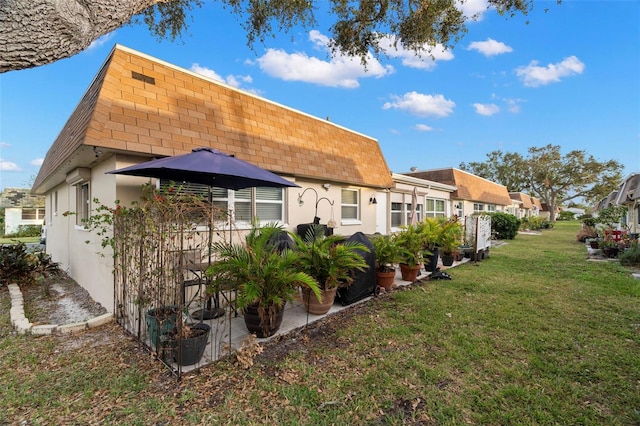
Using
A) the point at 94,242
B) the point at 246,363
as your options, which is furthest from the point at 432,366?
the point at 94,242

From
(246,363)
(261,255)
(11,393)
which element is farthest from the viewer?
(261,255)

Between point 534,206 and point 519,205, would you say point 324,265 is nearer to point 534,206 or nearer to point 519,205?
point 519,205

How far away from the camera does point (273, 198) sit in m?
7.32

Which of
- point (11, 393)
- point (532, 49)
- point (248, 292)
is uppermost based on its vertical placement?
point (532, 49)

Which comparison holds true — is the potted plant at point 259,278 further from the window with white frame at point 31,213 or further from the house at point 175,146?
the window with white frame at point 31,213

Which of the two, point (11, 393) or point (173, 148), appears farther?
point (173, 148)

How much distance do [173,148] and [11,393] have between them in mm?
3782

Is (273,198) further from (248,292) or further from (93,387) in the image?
(93,387)

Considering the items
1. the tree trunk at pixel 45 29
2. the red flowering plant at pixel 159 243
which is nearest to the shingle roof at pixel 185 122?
the red flowering plant at pixel 159 243

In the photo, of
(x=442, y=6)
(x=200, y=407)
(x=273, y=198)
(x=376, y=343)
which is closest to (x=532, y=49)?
(x=442, y=6)

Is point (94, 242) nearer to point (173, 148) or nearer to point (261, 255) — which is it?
point (173, 148)

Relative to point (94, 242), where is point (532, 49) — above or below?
above

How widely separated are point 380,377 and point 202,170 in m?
3.31

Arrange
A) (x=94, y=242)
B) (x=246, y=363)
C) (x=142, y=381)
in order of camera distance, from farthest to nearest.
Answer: (x=94, y=242)
(x=246, y=363)
(x=142, y=381)
